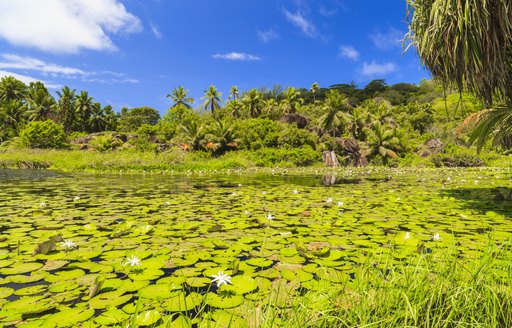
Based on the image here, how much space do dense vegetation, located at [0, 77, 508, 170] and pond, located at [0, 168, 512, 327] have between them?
751 inches

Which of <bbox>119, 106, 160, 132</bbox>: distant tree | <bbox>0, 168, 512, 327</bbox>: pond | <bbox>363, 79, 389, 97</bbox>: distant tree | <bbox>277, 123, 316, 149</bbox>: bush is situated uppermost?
<bbox>363, 79, 389, 97</bbox>: distant tree

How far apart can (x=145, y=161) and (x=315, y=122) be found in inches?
1203

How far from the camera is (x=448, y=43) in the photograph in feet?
19.6

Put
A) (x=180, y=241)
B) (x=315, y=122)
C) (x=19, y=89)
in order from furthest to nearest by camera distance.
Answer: (x=19, y=89) → (x=315, y=122) → (x=180, y=241)

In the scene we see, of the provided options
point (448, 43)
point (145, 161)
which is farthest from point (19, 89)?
point (448, 43)

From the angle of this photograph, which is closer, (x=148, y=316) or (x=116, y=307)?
(x=148, y=316)

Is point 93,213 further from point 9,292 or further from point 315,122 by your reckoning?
point 315,122

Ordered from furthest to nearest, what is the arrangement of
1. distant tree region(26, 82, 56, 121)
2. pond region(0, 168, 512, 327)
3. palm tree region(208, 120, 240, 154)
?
distant tree region(26, 82, 56, 121)
palm tree region(208, 120, 240, 154)
pond region(0, 168, 512, 327)

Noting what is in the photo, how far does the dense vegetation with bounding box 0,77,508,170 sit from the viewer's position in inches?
1388

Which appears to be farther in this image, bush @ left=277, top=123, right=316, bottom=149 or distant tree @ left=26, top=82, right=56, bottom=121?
distant tree @ left=26, top=82, right=56, bottom=121

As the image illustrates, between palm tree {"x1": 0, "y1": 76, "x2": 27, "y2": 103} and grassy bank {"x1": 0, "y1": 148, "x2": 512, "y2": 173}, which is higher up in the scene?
palm tree {"x1": 0, "y1": 76, "x2": 27, "y2": 103}

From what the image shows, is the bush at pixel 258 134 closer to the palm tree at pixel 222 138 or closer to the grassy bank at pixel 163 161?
the palm tree at pixel 222 138

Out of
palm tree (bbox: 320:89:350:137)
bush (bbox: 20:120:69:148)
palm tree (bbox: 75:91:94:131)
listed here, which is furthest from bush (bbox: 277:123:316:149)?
palm tree (bbox: 75:91:94:131)

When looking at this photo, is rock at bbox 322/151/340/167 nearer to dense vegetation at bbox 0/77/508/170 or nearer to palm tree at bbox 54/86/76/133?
dense vegetation at bbox 0/77/508/170
